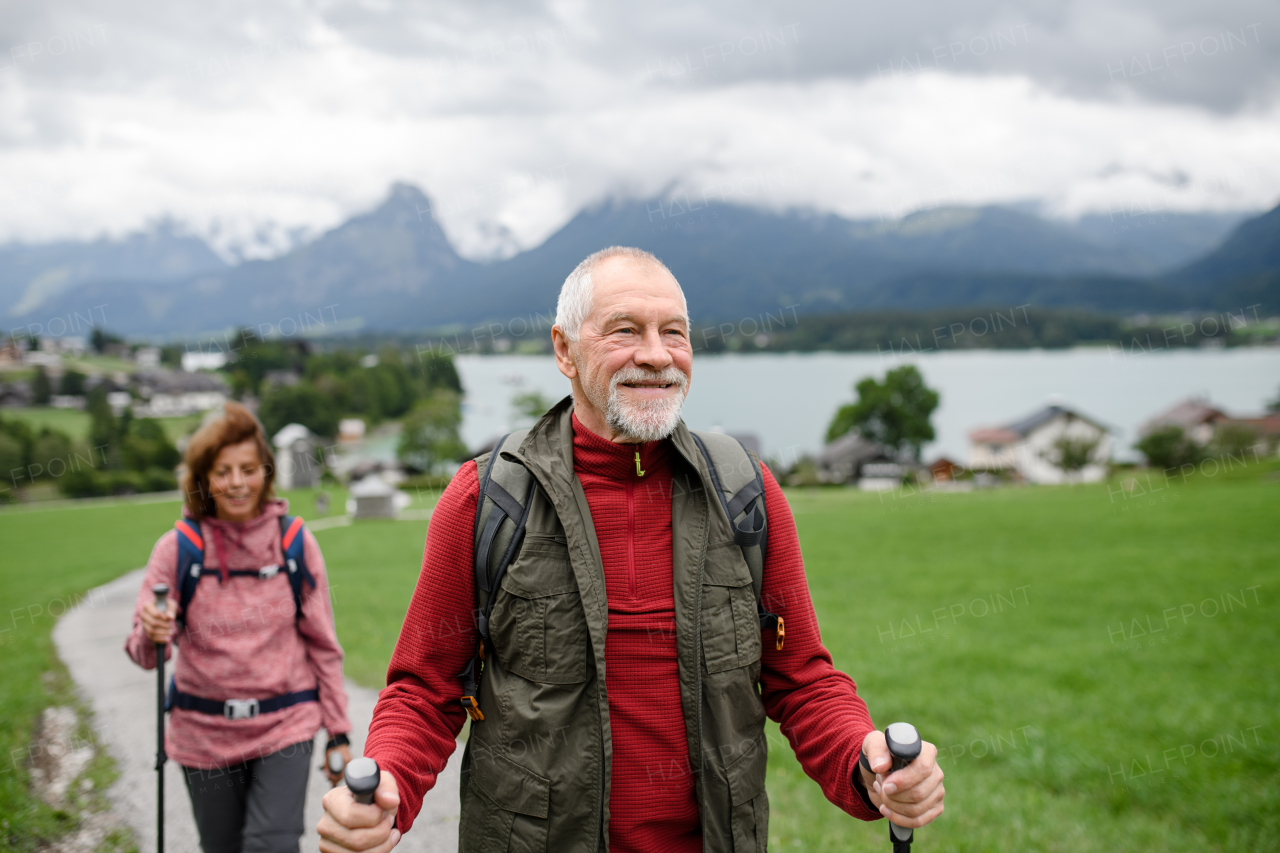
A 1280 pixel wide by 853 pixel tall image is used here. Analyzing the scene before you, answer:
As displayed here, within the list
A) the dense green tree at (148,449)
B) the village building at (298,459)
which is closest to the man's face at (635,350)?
the dense green tree at (148,449)

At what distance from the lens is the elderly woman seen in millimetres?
3818

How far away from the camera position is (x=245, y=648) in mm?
3930

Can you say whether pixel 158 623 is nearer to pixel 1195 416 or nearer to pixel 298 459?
pixel 298 459

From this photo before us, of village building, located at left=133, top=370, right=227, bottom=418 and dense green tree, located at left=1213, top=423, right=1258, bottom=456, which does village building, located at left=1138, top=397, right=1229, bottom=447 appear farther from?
village building, located at left=133, top=370, right=227, bottom=418

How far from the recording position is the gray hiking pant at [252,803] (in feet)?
12.2

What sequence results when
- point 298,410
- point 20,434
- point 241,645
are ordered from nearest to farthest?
point 241,645
point 20,434
point 298,410

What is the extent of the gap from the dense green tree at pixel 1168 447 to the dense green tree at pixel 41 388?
108 meters

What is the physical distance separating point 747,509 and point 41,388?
107 metres

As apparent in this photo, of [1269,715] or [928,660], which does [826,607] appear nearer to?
[928,660]

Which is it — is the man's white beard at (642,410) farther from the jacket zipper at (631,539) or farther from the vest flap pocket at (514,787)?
the vest flap pocket at (514,787)

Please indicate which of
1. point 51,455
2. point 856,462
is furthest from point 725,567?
point 856,462

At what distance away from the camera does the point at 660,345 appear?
8.20 feet

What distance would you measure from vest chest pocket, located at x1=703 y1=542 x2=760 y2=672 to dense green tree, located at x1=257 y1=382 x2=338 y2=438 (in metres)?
91.9

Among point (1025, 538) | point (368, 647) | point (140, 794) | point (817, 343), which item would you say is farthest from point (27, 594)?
point (817, 343)
